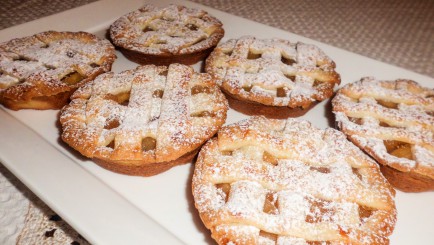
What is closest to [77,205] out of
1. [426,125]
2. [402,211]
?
[402,211]

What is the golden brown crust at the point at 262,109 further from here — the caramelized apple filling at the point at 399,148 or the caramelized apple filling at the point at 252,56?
the caramelized apple filling at the point at 399,148

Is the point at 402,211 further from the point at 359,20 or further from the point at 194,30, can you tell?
the point at 359,20

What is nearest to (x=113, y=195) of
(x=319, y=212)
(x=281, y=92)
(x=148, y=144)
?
(x=148, y=144)

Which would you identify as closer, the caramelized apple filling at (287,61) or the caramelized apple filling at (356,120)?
the caramelized apple filling at (356,120)

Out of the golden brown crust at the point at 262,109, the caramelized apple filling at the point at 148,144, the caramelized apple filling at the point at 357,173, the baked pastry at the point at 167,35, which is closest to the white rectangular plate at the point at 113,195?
the golden brown crust at the point at 262,109

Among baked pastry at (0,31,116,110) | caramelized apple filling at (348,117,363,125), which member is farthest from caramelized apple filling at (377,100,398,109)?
baked pastry at (0,31,116,110)

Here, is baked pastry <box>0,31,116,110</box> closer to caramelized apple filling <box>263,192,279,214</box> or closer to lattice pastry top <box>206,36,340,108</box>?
lattice pastry top <box>206,36,340,108</box>
